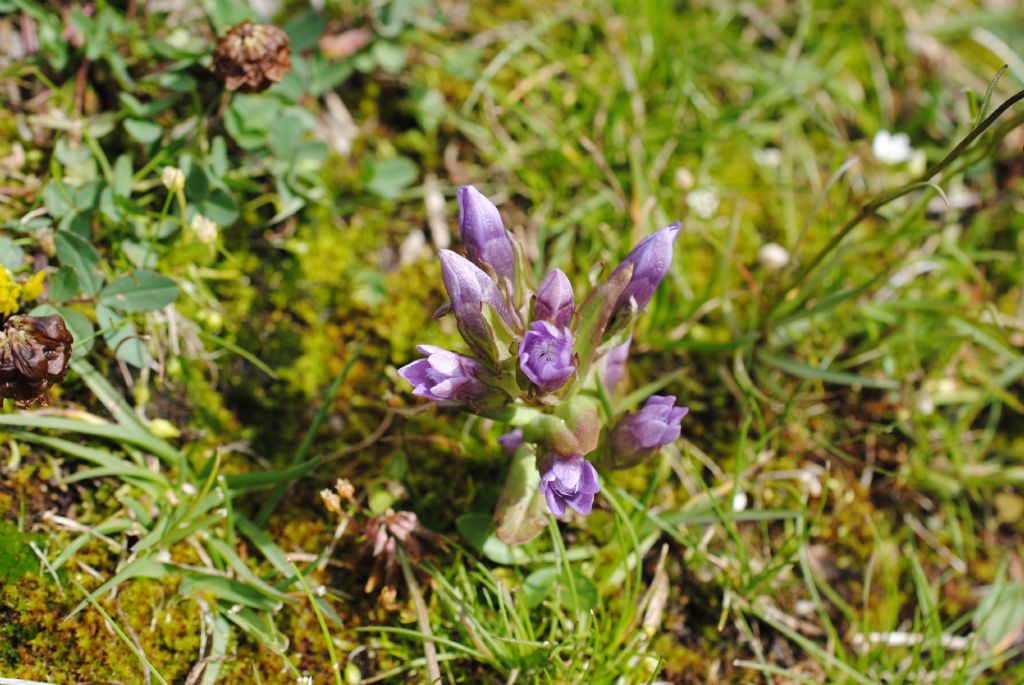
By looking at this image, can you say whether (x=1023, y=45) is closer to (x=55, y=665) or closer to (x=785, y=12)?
(x=785, y=12)

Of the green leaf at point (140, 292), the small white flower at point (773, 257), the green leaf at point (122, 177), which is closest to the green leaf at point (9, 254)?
the green leaf at point (140, 292)

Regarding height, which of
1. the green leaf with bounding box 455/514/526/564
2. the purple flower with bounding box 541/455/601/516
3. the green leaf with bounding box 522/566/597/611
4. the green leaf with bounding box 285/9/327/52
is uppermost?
the green leaf with bounding box 285/9/327/52

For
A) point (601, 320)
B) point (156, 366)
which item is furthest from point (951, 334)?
point (156, 366)

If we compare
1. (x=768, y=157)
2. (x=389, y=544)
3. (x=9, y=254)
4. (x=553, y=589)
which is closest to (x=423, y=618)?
(x=389, y=544)

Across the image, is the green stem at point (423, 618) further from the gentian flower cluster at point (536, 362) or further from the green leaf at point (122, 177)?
the green leaf at point (122, 177)

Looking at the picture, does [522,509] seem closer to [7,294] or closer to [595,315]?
[595,315]

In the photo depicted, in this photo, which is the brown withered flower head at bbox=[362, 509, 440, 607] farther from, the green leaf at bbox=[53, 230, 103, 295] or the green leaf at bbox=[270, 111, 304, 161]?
the green leaf at bbox=[270, 111, 304, 161]

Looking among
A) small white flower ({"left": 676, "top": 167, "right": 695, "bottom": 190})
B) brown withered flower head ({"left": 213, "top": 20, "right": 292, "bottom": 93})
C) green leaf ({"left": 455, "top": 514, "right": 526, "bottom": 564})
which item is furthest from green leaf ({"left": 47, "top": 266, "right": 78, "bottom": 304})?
small white flower ({"left": 676, "top": 167, "right": 695, "bottom": 190})

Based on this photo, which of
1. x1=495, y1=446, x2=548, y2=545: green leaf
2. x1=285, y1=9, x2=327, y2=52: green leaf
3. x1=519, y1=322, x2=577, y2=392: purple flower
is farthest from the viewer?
x1=285, y1=9, x2=327, y2=52: green leaf
